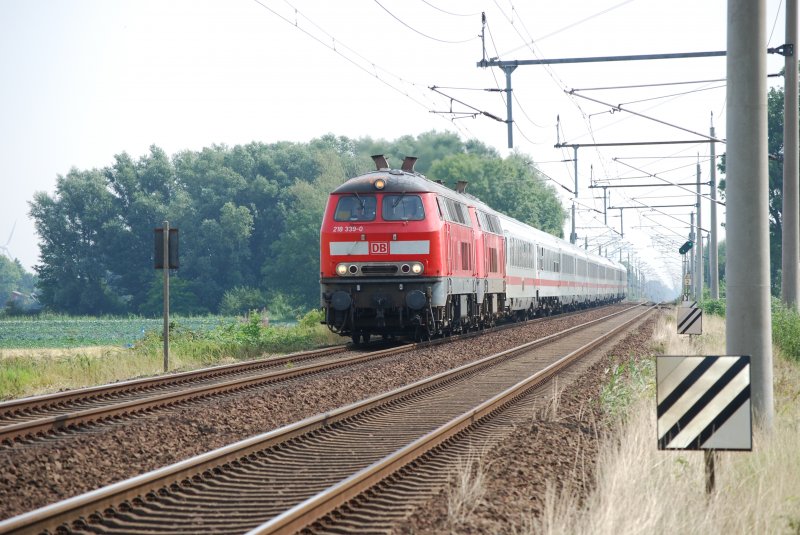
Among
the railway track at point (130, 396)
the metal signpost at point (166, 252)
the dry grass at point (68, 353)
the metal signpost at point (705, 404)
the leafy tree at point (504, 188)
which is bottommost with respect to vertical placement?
the dry grass at point (68, 353)

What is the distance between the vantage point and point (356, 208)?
21625 mm

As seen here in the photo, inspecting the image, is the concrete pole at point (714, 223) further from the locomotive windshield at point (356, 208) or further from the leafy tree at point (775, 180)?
the locomotive windshield at point (356, 208)

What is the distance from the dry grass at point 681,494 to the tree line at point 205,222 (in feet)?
212

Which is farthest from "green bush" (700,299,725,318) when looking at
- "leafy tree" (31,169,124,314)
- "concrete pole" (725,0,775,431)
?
"leafy tree" (31,169,124,314)

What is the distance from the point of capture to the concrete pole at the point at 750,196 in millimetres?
8867

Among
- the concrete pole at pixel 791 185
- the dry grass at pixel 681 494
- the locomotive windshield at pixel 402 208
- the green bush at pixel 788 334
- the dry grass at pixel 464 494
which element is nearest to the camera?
the dry grass at pixel 681 494

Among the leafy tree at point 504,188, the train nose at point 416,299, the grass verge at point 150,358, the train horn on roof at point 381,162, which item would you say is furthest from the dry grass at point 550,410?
the leafy tree at point 504,188

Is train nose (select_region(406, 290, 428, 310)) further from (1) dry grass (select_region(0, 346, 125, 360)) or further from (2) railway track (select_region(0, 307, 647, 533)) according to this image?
(2) railway track (select_region(0, 307, 647, 533))

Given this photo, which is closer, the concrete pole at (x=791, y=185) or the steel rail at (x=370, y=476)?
the steel rail at (x=370, y=476)

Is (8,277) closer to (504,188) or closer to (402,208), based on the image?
(504,188)

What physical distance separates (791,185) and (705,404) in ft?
49.1

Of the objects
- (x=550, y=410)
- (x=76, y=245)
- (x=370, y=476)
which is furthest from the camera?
(x=76, y=245)

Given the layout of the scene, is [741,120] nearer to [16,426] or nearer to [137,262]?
[16,426]

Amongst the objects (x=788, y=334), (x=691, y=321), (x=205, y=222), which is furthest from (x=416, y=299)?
(x=205, y=222)
